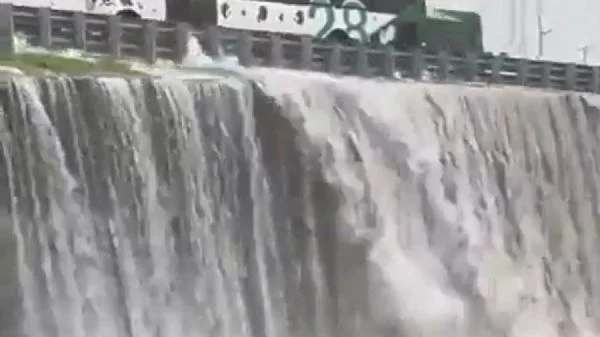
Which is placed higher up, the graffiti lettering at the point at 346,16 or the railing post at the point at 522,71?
the graffiti lettering at the point at 346,16

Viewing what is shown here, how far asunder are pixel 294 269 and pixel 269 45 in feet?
8.67

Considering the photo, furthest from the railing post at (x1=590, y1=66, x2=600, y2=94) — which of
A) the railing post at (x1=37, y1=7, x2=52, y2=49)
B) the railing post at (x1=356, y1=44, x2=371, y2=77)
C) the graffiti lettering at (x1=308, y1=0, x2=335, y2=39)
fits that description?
the railing post at (x1=37, y1=7, x2=52, y2=49)

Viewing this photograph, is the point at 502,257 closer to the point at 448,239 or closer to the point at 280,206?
the point at 448,239

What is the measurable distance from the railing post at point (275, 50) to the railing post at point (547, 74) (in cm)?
417

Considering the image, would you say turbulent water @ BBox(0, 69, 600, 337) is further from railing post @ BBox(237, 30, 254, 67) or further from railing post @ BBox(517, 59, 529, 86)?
railing post @ BBox(517, 59, 529, 86)

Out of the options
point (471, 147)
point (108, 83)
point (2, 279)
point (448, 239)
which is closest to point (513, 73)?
point (471, 147)

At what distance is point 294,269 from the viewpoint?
973 cm

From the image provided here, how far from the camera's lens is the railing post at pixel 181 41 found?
420 inches

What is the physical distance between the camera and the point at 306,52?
11961 mm

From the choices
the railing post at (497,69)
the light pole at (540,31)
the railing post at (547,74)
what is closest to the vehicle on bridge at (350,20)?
the railing post at (497,69)

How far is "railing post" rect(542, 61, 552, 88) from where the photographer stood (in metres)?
14.8

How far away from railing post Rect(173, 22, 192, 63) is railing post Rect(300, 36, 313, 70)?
1.45 metres

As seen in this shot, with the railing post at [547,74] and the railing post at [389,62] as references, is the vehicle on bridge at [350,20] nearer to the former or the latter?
the railing post at [389,62]

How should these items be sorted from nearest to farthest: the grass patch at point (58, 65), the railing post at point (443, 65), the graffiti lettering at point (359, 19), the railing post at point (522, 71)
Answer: the grass patch at point (58, 65) → the railing post at point (443, 65) → the railing post at point (522, 71) → the graffiti lettering at point (359, 19)
